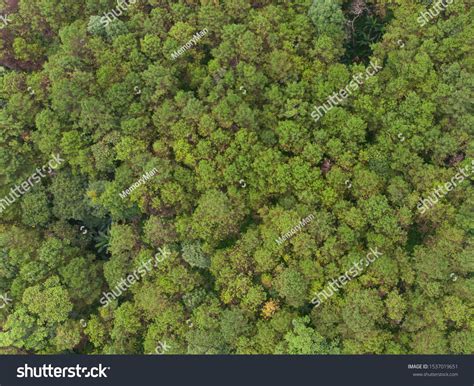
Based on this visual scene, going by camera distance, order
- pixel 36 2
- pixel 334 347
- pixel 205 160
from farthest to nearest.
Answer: pixel 36 2 < pixel 205 160 < pixel 334 347

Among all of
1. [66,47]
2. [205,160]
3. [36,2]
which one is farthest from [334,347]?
[36,2]

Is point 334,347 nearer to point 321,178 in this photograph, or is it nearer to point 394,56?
point 321,178

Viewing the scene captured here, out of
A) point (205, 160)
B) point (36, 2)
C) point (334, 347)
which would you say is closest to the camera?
point (334, 347)

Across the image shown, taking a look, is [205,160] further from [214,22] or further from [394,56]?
[394,56]

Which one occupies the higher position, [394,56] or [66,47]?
[394,56]

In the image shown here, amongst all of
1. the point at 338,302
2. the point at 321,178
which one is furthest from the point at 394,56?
the point at 338,302

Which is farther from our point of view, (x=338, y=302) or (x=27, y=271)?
(x=27, y=271)
